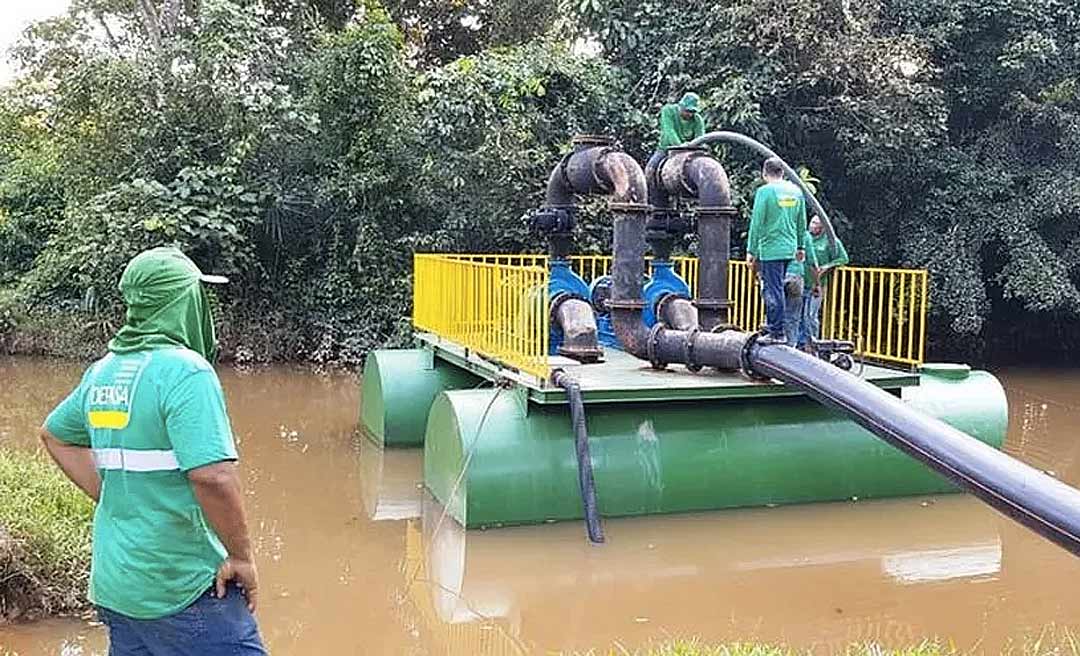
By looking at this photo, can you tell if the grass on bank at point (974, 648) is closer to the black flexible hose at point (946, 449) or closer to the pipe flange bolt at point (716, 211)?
the black flexible hose at point (946, 449)

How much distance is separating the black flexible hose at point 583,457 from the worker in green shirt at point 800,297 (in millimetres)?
1889

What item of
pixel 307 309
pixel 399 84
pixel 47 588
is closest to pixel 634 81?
pixel 399 84

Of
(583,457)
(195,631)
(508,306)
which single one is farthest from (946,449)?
(195,631)

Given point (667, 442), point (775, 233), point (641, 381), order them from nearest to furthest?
point (667, 442) < point (641, 381) < point (775, 233)

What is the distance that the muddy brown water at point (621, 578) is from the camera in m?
5.38

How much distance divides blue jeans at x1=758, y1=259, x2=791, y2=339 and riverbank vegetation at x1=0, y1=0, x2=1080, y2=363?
5.34 metres

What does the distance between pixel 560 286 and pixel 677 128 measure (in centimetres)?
155

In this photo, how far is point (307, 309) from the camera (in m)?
15.2

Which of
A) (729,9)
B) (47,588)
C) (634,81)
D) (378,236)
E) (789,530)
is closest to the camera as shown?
(47,588)

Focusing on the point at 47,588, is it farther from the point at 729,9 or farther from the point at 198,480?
the point at 729,9

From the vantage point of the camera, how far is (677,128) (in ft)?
28.5

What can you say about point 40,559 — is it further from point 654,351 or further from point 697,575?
point 654,351

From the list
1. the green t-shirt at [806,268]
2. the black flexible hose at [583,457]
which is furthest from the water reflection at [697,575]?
the green t-shirt at [806,268]

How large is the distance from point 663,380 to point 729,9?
23.4ft
